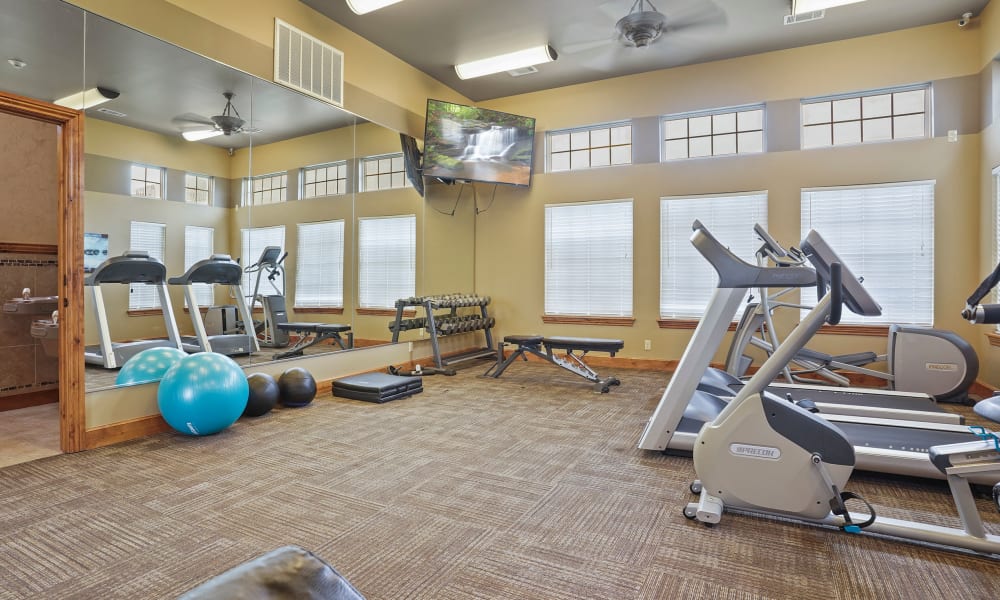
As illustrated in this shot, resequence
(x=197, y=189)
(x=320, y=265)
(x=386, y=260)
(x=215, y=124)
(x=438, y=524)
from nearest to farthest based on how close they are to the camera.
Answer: (x=438, y=524), (x=197, y=189), (x=215, y=124), (x=320, y=265), (x=386, y=260)

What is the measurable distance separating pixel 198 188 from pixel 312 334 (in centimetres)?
163

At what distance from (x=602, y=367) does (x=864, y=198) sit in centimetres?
338

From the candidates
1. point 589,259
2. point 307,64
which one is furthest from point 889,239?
point 307,64

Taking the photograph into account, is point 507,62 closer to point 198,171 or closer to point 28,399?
point 198,171

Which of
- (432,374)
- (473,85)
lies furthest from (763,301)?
(473,85)

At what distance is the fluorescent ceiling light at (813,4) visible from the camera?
14.7 ft

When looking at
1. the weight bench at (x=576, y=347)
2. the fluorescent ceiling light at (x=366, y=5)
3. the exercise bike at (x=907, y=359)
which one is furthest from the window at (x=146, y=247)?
the exercise bike at (x=907, y=359)

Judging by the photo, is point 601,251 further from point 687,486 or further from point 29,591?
point 29,591

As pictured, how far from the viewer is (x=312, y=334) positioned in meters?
5.00

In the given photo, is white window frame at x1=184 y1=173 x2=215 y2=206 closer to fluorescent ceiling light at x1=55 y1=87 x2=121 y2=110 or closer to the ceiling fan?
fluorescent ceiling light at x1=55 y1=87 x2=121 y2=110

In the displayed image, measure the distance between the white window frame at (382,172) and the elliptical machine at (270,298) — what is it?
133cm

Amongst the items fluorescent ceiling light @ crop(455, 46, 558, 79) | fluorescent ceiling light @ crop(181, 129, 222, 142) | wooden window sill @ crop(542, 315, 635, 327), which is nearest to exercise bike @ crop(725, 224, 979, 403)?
wooden window sill @ crop(542, 315, 635, 327)

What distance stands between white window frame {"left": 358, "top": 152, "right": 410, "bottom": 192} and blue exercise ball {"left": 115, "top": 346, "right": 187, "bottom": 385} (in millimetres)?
2533

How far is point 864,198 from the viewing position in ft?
17.9
